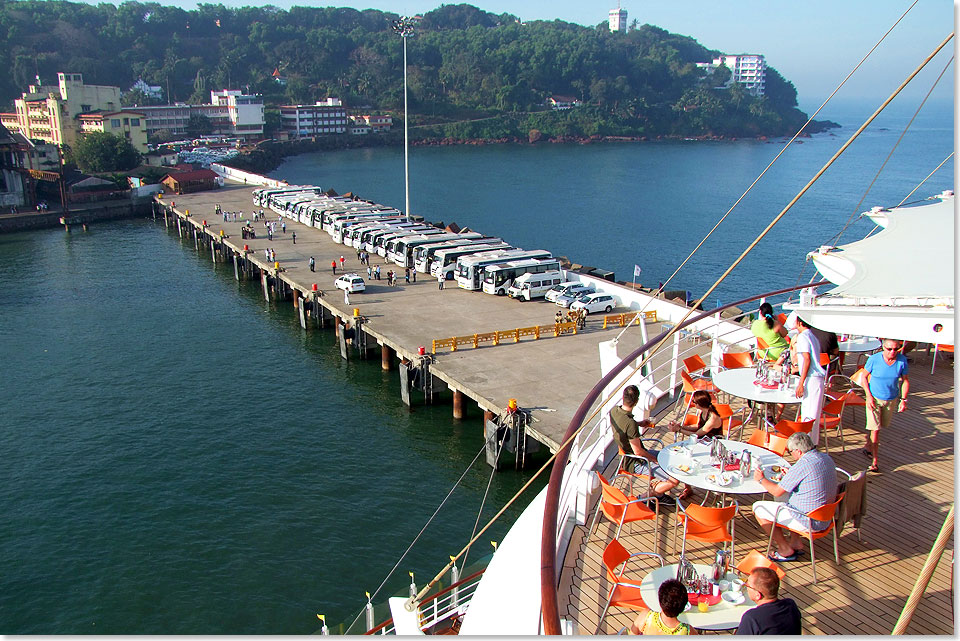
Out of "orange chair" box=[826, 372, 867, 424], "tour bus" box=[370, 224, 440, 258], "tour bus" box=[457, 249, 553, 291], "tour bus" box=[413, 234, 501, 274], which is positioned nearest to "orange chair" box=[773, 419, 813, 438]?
"orange chair" box=[826, 372, 867, 424]

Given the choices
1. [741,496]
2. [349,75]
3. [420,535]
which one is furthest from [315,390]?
[349,75]

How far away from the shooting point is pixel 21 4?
175m

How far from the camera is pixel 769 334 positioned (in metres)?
10.7

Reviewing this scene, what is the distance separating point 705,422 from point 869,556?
237 cm

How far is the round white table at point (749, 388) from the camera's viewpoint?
8.53 m

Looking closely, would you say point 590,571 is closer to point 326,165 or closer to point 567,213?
point 567,213

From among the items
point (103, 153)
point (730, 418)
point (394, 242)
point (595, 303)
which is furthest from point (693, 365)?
point (103, 153)

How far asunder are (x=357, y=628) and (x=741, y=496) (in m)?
7.38

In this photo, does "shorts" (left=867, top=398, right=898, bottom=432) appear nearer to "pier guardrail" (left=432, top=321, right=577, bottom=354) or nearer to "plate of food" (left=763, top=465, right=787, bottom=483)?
"plate of food" (left=763, top=465, right=787, bottom=483)

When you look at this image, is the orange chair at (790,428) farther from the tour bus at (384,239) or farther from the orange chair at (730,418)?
the tour bus at (384,239)

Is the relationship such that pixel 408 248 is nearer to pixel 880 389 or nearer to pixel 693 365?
pixel 693 365

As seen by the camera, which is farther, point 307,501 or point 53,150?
point 53,150

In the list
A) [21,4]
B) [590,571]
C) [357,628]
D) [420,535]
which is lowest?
[420,535]

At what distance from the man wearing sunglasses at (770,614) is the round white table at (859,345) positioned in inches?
276
